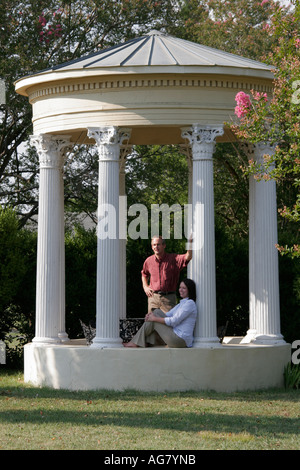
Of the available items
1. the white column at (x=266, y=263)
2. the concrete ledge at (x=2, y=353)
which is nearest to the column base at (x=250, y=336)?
the white column at (x=266, y=263)

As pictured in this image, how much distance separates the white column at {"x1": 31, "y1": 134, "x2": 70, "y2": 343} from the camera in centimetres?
1956

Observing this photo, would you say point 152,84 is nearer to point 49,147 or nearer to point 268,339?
point 49,147

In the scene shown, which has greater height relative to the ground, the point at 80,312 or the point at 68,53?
the point at 68,53

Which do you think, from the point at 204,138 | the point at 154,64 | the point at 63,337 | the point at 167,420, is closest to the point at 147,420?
the point at 167,420

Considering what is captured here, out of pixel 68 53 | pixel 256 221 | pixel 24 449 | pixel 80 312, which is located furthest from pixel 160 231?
pixel 24 449

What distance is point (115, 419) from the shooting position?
578 inches

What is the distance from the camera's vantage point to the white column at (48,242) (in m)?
19.6

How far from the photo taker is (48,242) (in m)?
19.6

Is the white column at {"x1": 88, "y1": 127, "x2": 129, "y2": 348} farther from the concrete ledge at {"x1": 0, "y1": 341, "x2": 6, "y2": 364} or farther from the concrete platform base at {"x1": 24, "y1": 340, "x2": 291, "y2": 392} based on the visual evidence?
the concrete ledge at {"x1": 0, "y1": 341, "x2": 6, "y2": 364}

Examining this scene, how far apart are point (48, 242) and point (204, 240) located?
12.2 ft

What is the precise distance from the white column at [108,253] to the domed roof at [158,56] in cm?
163

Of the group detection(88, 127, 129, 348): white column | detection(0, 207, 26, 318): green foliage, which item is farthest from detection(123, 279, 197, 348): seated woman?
detection(0, 207, 26, 318): green foliage

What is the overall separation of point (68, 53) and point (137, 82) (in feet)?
44.0

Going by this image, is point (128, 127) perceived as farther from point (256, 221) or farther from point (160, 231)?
point (160, 231)
